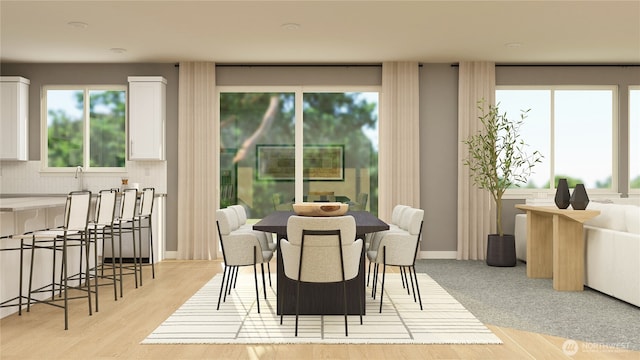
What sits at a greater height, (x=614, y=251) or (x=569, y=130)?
(x=569, y=130)

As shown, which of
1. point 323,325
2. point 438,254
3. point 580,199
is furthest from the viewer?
point 438,254

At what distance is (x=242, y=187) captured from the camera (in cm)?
804

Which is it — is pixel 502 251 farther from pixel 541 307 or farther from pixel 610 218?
pixel 541 307

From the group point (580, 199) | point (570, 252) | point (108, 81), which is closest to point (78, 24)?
point (108, 81)

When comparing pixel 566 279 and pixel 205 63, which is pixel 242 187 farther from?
pixel 566 279

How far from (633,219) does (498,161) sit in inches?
126

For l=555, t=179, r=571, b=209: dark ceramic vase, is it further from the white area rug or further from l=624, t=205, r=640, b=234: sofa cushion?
the white area rug

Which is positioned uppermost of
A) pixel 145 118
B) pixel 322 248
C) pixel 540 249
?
pixel 145 118

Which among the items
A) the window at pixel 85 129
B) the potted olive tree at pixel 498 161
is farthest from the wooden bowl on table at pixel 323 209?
the window at pixel 85 129

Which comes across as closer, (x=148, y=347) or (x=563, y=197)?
(x=148, y=347)

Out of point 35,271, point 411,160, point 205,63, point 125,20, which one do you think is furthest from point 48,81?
point 411,160

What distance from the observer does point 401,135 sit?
7.82m

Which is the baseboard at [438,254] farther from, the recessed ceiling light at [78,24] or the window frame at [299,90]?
the recessed ceiling light at [78,24]

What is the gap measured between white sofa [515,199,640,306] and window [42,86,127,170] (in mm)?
6346
